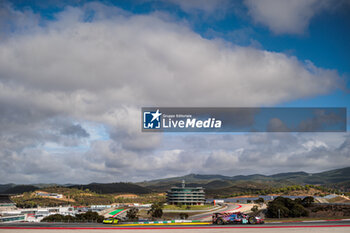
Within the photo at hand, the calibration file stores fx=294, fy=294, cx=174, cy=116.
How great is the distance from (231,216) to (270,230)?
8.82m

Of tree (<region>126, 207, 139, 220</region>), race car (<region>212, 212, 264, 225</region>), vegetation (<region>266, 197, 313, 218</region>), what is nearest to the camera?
race car (<region>212, 212, 264, 225</region>)

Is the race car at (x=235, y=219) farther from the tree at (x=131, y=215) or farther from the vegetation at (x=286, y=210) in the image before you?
the tree at (x=131, y=215)

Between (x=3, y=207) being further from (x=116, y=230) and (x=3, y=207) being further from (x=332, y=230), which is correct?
(x=332, y=230)

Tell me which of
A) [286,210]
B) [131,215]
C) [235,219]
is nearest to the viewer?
[235,219]

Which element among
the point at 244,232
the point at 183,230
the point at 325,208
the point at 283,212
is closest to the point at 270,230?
the point at 244,232

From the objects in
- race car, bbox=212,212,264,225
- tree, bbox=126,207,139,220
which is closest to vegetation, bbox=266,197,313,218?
race car, bbox=212,212,264,225

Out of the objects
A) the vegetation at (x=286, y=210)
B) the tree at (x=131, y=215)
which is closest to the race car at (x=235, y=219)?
the vegetation at (x=286, y=210)

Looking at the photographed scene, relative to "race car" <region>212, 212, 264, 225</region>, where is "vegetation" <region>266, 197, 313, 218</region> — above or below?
below

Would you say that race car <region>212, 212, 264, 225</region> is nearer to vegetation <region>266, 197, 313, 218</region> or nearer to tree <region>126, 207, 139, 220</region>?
vegetation <region>266, 197, 313, 218</region>

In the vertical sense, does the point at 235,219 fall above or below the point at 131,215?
above

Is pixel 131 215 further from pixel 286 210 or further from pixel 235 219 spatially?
pixel 235 219

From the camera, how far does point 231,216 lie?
5231cm

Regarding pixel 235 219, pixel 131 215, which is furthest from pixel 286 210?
pixel 131 215

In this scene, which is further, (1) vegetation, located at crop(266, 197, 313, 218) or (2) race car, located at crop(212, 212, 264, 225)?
(1) vegetation, located at crop(266, 197, 313, 218)
